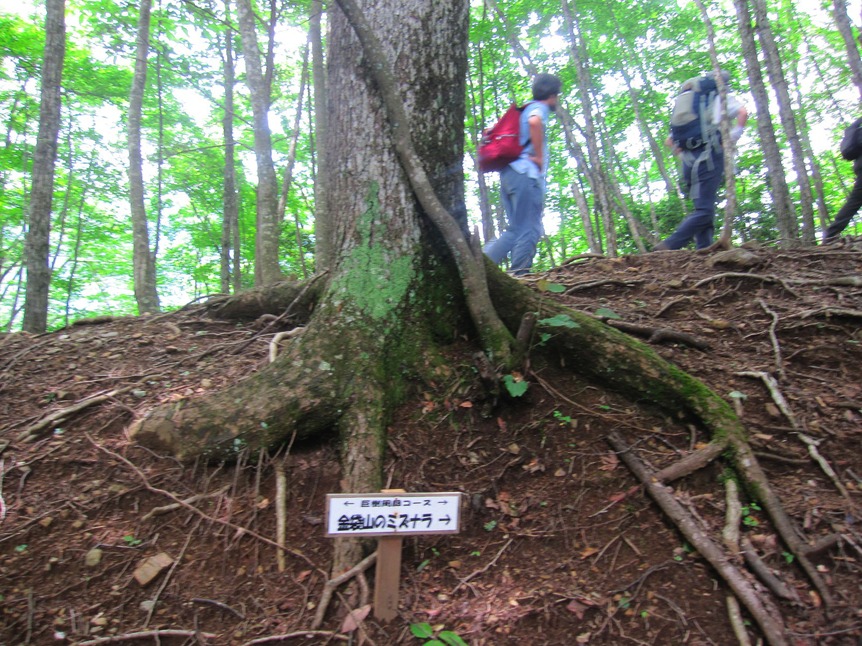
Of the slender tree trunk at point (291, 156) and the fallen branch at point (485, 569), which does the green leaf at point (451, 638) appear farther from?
the slender tree trunk at point (291, 156)

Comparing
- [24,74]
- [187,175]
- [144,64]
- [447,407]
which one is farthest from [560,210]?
[447,407]

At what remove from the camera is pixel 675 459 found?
107 inches

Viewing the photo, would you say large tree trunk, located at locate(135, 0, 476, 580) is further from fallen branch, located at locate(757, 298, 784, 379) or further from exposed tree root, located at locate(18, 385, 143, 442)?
fallen branch, located at locate(757, 298, 784, 379)

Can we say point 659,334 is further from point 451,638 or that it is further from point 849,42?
point 849,42

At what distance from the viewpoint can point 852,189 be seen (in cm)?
600

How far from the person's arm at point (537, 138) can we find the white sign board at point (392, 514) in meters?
3.97

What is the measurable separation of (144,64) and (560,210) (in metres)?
15.1

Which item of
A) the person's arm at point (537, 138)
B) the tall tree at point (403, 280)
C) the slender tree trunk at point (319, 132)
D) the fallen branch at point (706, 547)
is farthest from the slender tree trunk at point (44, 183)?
the fallen branch at point (706, 547)

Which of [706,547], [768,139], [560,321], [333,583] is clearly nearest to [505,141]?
[560,321]

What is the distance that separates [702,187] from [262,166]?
6781 mm

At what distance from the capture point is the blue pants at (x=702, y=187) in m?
5.65

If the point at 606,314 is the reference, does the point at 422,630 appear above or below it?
below

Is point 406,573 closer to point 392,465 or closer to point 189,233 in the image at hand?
point 392,465

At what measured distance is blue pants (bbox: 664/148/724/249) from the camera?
5648 millimetres
